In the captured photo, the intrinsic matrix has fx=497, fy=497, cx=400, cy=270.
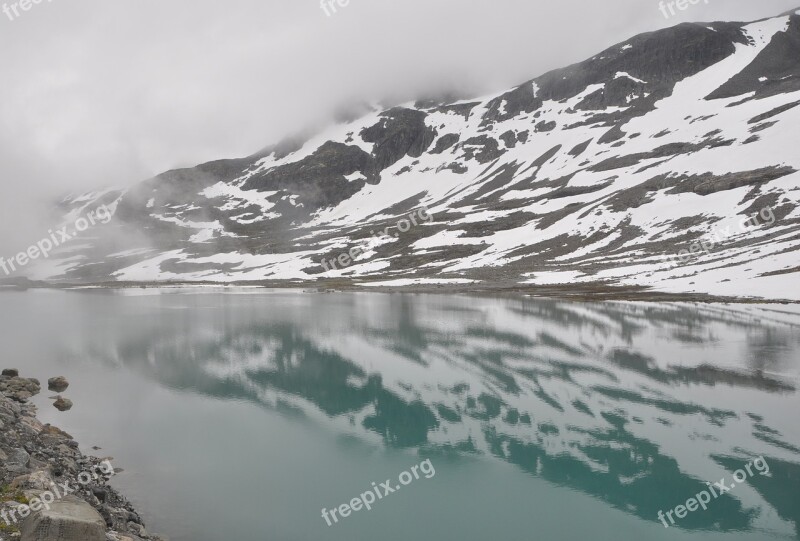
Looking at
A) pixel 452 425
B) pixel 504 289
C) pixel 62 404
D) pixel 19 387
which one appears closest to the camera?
pixel 452 425

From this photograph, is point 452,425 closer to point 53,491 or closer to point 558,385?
point 558,385

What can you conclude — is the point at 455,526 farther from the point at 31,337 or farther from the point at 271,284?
the point at 271,284

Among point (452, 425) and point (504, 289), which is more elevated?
point (452, 425)

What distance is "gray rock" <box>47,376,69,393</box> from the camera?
29766mm

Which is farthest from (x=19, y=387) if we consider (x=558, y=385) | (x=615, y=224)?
(x=615, y=224)

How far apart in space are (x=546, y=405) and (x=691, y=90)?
21861 centimetres

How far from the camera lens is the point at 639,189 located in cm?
12162

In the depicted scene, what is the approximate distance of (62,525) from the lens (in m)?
9.98

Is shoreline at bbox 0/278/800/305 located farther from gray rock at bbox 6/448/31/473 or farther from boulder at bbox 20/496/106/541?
gray rock at bbox 6/448/31/473

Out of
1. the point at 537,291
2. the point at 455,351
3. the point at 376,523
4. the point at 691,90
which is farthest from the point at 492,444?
the point at 691,90

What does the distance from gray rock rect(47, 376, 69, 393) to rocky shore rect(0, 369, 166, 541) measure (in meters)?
8.70

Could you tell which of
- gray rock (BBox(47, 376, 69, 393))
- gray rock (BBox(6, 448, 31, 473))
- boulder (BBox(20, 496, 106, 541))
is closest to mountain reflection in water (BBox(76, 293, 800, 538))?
gray rock (BBox(47, 376, 69, 393))

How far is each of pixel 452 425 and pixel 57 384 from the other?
24.1 meters

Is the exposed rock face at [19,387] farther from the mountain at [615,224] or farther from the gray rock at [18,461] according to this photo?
the mountain at [615,224]
